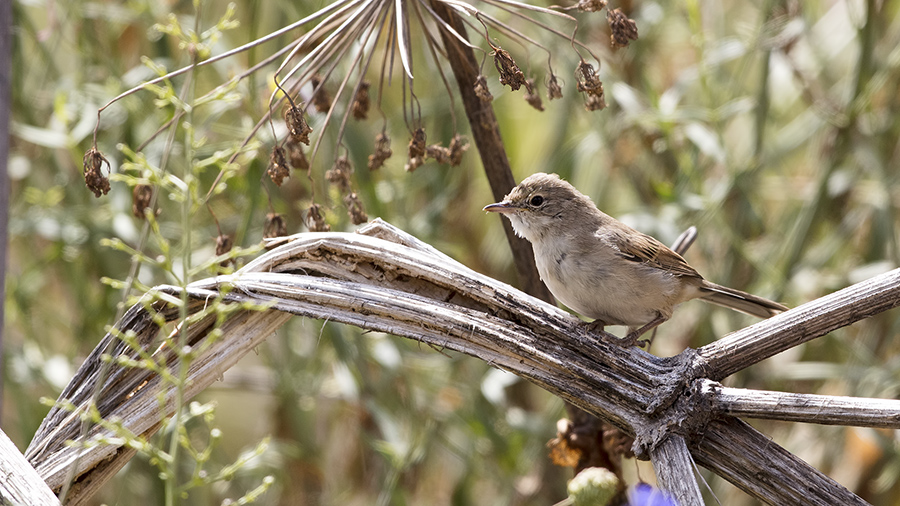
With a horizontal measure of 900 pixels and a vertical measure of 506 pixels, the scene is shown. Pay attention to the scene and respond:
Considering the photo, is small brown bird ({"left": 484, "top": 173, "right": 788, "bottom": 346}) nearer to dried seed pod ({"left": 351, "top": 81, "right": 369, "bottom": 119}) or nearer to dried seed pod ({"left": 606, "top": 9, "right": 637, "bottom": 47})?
dried seed pod ({"left": 351, "top": 81, "right": 369, "bottom": 119})

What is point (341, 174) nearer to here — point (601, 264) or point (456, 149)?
point (456, 149)

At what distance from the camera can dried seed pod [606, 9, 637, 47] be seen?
6.72 feet

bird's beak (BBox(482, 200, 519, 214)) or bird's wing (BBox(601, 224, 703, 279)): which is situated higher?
bird's beak (BBox(482, 200, 519, 214))

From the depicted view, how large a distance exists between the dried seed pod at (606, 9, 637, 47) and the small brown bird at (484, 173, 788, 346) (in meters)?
0.84

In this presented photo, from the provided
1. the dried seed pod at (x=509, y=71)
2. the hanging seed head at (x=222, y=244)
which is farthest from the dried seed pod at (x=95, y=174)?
the dried seed pod at (x=509, y=71)

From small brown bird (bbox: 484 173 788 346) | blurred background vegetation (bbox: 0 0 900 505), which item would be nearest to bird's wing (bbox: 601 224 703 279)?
small brown bird (bbox: 484 173 788 346)

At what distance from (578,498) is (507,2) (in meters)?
1.29

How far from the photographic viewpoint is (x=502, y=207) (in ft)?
9.11

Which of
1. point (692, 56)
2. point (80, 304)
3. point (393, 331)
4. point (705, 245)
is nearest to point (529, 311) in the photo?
point (393, 331)

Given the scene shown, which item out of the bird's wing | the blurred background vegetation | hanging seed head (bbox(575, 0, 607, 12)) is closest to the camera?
hanging seed head (bbox(575, 0, 607, 12))

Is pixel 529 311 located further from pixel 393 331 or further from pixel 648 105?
pixel 648 105

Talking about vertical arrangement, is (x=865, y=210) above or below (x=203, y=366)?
above

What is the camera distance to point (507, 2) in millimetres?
2031

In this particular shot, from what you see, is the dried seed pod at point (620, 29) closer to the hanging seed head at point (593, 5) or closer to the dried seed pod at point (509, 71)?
the hanging seed head at point (593, 5)
